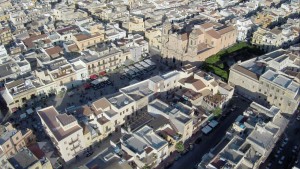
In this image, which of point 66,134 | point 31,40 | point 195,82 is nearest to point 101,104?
point 66,134

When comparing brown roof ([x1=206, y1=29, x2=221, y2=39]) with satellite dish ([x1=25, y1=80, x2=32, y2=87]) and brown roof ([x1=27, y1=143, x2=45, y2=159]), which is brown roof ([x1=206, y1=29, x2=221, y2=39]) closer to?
satellite dish ([x1=25, y1=80, x2=32, y2=87])

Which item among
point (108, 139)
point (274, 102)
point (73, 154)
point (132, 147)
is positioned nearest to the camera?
point (132, 147)

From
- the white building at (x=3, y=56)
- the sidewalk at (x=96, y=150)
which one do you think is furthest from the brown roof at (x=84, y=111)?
the white building at (x=3, y=56)

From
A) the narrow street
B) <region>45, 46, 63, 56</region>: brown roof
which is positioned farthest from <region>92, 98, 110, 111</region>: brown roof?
<region>45, 46, 63, 56</region>: brown roof

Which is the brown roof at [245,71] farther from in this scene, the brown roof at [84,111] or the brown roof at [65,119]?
the brown roof at [65,119]

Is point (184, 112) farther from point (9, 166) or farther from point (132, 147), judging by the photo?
point (9, 166)

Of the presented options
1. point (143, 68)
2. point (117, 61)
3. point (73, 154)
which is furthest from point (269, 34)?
point (73, 154)
